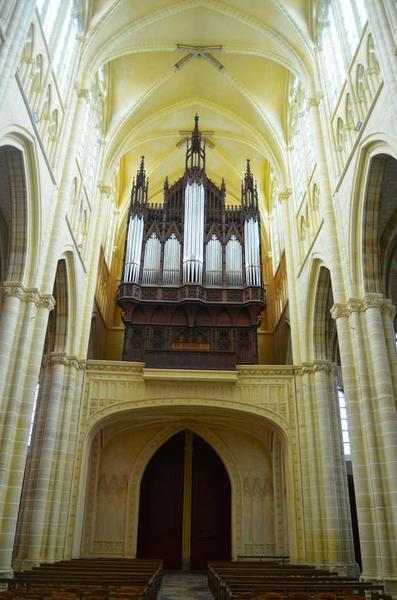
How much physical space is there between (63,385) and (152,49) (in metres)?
14.7

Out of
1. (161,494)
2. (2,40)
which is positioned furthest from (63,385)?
(2,40)

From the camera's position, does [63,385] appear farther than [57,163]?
Yes

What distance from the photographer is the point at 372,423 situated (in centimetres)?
1212

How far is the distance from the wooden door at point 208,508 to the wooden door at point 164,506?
0.67 metres

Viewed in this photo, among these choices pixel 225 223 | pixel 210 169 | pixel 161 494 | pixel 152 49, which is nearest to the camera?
pixel 152 49

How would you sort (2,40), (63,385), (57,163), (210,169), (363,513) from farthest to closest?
(210,169)
(63,385)
(57,163)
(363,513)
(2,40)

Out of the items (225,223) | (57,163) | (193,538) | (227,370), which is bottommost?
(193,538)

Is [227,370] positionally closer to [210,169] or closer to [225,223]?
[225,223]

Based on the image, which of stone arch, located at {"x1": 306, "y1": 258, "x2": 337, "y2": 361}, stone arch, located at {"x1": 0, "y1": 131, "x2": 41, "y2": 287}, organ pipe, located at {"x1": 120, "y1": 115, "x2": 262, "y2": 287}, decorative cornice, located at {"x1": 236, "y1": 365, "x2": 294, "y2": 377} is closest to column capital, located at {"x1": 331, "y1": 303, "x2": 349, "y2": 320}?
stone arch, located at {"x1": 306, "y1": 258, "x2": 337, "y2": 361}

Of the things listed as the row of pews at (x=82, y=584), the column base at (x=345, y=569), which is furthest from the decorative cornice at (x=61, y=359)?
the column base at (x=345, y=569)

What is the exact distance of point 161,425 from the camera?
2286 centimetres

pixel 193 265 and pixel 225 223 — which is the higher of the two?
pixel 225 223

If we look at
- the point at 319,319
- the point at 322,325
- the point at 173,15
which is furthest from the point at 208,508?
the point at 173,15

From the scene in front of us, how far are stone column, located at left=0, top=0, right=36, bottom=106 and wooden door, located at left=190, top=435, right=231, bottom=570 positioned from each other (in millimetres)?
18043
